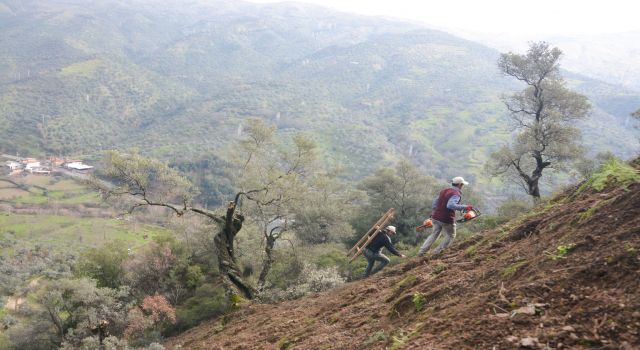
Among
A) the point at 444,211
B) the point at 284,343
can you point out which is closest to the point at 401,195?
the point at 444,211

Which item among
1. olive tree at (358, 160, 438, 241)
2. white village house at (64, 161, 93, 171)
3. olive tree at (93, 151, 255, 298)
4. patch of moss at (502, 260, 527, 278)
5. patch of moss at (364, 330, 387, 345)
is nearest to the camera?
patch of moss at (502, 260, 527, 278)

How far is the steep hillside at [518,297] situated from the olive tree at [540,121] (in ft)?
45.1

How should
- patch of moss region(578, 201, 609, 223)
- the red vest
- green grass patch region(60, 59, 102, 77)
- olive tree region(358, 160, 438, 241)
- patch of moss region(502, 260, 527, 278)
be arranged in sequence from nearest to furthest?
patch of moss region(502, 260, 527, 278)
patch of moss region(578, 201, 609, 223)
the red vest
olive tree region(358, 160, 438, 241)
green grass patch region(60, 59, 102, 77)

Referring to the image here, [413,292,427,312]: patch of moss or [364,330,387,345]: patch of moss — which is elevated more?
[413,292,427,312]: patch of moss

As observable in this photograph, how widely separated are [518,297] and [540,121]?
19647 mm

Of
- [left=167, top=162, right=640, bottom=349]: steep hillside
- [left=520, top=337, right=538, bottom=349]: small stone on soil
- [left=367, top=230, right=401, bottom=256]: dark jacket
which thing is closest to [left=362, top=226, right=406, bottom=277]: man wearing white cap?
[left=367, top=230, right=401, bottom=256]: dark jacket

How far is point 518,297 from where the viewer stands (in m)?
4.39

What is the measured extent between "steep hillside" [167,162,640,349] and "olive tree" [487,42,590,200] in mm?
13748

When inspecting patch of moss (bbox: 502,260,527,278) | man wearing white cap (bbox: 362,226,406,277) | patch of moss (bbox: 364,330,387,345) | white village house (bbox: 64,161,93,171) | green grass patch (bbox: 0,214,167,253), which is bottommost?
white village house (bbox: 64,161,93,171)

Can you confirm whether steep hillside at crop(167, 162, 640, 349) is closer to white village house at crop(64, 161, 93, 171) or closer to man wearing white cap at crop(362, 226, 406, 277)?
man wearing white cap at crop(362, 226, 406, 277)

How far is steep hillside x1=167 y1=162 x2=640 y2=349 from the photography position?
11.8 feet

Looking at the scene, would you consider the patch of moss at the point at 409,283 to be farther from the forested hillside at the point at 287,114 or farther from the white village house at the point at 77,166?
the white village house at the point at 77,166

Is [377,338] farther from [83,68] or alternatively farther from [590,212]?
[83,68]

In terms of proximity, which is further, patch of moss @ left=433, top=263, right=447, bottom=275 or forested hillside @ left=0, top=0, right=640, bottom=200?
forested hillside @ left=0, top=0, right=640, bottom=200
